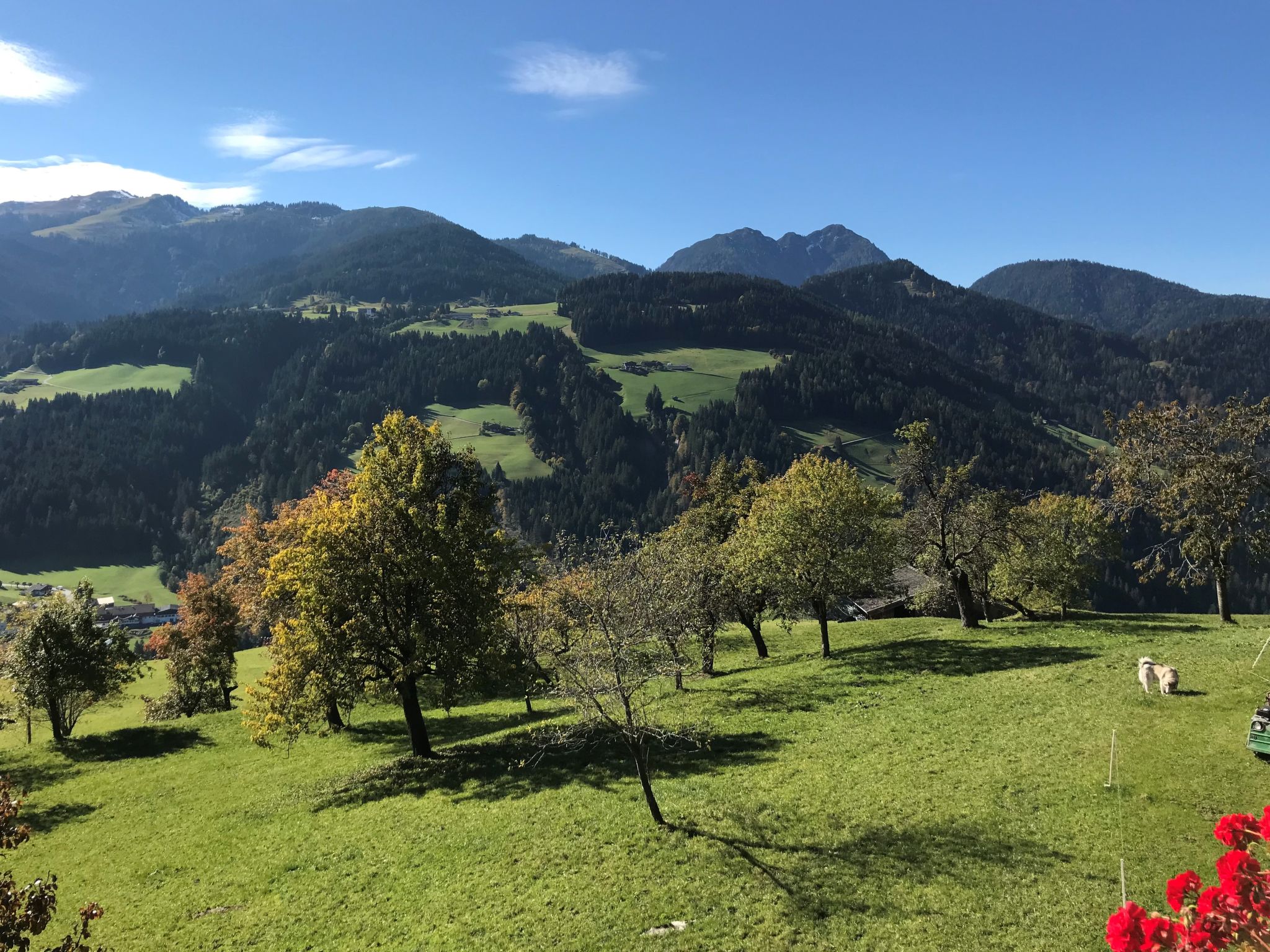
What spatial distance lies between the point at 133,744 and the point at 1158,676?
180 ft

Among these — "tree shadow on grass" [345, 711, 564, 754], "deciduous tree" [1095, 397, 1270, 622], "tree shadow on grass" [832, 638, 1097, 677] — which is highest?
"deciduous tree" [1095, 397, 1270, 622]

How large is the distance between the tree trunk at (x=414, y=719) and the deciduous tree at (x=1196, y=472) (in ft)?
119

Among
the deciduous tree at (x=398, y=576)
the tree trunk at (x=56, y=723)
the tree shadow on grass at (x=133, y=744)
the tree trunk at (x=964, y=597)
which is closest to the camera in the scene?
the deciduous tree at (x=398, y=576)

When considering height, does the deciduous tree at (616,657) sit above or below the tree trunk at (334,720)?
above

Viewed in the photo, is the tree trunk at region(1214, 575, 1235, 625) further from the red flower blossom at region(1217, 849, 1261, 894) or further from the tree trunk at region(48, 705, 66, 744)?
the tree trunk at region(48, 705, 66, 744)

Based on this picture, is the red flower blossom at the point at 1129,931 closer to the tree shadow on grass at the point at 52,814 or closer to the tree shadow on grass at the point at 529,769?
the tree shadow on grass at the point at 529,769

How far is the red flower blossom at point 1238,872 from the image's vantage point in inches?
238

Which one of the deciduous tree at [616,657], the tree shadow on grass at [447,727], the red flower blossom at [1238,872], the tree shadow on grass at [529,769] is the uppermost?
the red flower blossom at [1238,872]

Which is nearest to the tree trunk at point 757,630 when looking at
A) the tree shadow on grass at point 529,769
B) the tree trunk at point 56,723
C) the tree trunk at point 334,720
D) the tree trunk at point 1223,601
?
the tree shadow on grass at point 529,769

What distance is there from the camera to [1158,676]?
25.3m

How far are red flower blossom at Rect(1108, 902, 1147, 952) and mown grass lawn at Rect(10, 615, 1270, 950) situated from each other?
9264 millimetres

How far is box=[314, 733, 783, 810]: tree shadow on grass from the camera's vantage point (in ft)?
83.5

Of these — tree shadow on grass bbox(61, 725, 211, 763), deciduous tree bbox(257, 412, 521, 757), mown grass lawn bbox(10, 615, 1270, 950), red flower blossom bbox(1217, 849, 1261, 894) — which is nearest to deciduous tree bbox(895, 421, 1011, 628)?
mown grass lawn bbox(10, 615, 1270, 950)

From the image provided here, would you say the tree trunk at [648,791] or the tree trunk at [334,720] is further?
the tree trunk at [334,720]
